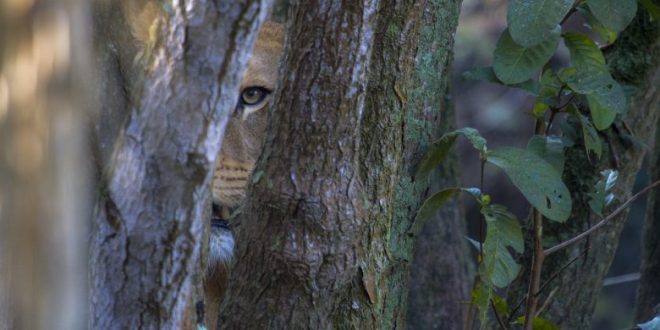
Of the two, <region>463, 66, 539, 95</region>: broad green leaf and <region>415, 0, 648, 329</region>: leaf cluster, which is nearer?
<region>415, 0, 648, 329</region>: leaf cluster

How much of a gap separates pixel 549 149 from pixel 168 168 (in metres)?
1.13

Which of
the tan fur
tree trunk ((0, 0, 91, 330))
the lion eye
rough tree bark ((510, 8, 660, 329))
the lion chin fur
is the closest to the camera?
tree trunk ((0, 0, 91, 330))

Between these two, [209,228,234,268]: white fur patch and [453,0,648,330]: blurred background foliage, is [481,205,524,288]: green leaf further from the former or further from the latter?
[453,0,648,330]: blurred background foliage

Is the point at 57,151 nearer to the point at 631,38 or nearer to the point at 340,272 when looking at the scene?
the point at 340,272

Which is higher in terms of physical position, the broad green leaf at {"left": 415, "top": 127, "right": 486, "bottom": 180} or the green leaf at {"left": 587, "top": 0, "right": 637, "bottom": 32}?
the green leaf at {"left": 587, "top": 0, "right": 637, "bottom": 32}

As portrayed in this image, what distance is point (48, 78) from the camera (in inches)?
52.2

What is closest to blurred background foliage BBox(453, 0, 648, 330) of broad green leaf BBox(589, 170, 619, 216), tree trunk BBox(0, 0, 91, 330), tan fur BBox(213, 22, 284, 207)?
tan fur BBox(213, 22, 284, 207)

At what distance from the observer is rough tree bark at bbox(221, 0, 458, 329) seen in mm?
1941

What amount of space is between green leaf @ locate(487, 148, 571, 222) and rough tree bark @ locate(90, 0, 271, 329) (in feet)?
2.63

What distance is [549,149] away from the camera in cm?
241

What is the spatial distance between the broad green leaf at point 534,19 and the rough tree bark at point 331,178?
23 cm

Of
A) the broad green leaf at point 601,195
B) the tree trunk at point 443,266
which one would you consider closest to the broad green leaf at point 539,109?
the broad green leaf at point 601,195

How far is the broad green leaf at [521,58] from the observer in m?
2.31

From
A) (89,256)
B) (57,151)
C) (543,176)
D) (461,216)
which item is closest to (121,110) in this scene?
(89,256)
